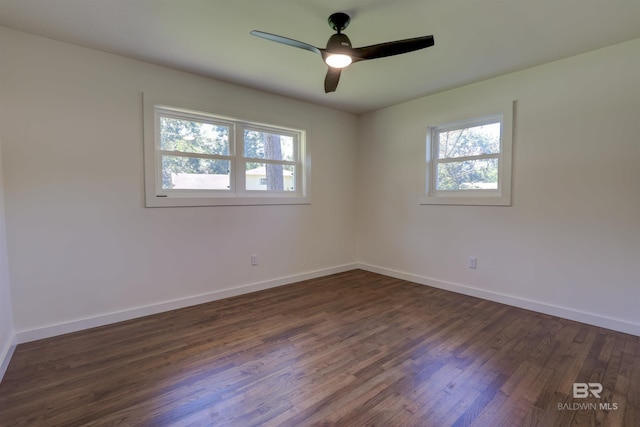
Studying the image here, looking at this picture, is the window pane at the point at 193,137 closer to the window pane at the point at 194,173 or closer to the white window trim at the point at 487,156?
the window pane at the point at 194,173

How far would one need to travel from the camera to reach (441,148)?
3.93 metres

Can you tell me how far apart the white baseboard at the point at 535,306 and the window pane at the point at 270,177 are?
2019mm

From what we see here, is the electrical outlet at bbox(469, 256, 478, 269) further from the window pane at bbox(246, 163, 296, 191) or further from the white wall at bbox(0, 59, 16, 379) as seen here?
the white wall at bbox(0, 59, 16, 379)

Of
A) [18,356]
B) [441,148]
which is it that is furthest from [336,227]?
[18,356]

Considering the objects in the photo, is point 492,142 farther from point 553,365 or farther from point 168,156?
point 168,156

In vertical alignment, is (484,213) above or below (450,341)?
above

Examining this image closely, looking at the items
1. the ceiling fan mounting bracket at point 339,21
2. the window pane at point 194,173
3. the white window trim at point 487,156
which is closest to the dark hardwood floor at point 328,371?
the white window trim at point 487,156

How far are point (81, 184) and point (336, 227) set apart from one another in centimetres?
311

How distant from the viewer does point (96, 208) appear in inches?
105

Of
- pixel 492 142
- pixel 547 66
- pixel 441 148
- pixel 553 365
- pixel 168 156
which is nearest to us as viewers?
pixel 553 365

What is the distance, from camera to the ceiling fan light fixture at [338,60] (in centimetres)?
205

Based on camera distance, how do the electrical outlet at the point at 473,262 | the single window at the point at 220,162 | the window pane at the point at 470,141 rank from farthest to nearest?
the electrical outlet at the point at 473,262
the window pane at the point at 470,141
the single window at the point at 220,162

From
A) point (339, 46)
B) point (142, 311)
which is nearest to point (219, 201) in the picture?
point (142, 311)

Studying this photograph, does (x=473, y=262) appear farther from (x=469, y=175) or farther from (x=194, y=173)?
(x=194, y=173)
